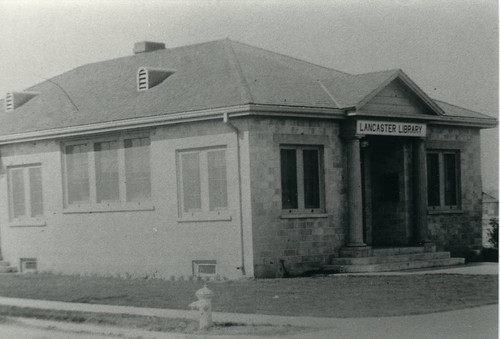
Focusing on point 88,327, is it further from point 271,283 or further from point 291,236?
point 291,236

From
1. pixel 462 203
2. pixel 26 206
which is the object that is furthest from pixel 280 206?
pixel 26 206

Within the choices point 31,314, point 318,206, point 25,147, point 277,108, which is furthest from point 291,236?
point 25,147

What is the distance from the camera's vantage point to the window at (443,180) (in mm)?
26422

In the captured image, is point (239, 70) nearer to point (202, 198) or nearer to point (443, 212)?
point (202, 198)

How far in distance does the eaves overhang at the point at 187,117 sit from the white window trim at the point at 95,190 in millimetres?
322

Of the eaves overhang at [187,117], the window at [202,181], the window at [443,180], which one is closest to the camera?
the eaves overhang at [187,117]

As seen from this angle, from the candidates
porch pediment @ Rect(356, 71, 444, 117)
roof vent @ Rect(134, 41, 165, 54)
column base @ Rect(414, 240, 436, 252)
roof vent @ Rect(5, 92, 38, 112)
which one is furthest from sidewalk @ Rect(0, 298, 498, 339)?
roof vent @ Rect(134, 41, 165, 54)

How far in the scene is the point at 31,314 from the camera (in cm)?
1773

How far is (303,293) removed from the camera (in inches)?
721

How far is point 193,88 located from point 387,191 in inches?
254

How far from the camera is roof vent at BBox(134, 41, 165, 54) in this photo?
29.7 meters

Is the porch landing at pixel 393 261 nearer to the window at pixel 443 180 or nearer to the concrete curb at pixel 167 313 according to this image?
the window at pixel 443 180

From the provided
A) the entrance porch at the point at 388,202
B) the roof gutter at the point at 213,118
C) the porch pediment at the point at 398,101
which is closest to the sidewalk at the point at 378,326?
the roof gutter at the point at 213,118

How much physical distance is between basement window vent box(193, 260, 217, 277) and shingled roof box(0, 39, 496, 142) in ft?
12.7
